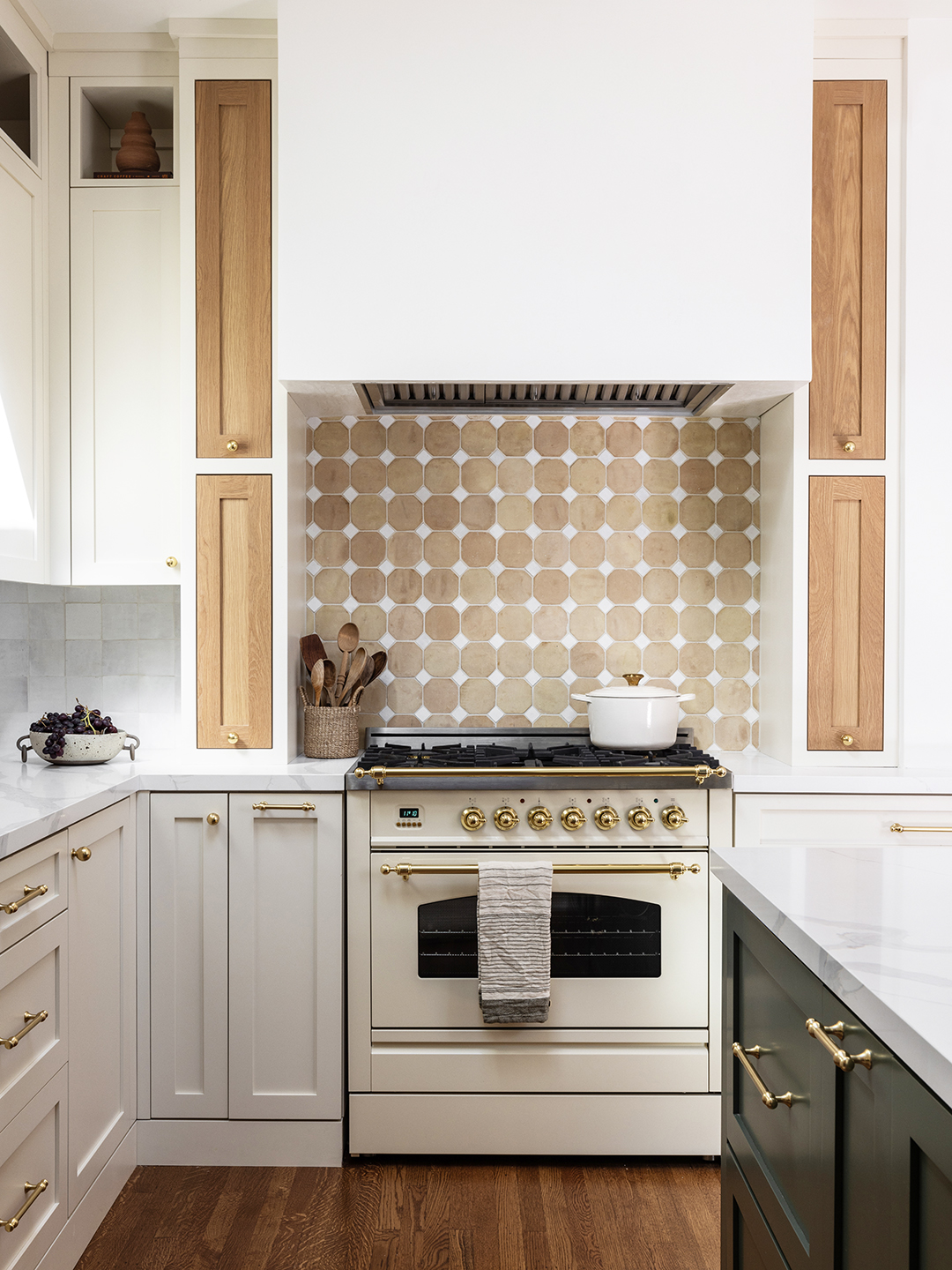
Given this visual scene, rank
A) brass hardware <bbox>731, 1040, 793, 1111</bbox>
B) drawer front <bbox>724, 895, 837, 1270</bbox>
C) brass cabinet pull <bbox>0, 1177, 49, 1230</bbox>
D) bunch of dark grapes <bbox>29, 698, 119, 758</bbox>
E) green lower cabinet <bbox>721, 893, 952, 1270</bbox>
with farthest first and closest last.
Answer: bunch of dark grapes <bbox>29, 698, 119, 758</bbox> → brass cabinet pull <bbox>0, 1177, 49, 1230</bbox> → brass hardware <bbox>731, 1040, 793, 1111</bbox> → drawer front <bbox>724, 895, 837, 1270</bbox> → green lower cabinet <bbox>721, 893, 952, 1270</bbox>

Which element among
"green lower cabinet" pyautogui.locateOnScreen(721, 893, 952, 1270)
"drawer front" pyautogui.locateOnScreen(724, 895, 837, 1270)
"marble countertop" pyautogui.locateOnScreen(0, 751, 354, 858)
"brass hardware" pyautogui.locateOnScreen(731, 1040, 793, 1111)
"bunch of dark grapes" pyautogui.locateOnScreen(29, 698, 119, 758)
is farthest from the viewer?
"bunch of dark grapes" pyautogui.locateOnScreen(29, 698, 119, 758)

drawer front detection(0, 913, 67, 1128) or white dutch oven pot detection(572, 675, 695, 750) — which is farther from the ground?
white dutch oven pot detection(572, 675, 695, 750)

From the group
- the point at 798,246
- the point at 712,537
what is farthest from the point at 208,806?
the point at 798,246

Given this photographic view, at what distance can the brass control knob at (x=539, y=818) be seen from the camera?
2188 millimetres

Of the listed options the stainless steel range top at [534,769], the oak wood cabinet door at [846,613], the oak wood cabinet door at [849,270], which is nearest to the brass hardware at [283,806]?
the stainless steel range top at [534,769]

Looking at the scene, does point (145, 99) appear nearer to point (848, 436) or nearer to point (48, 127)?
point (48, 127)

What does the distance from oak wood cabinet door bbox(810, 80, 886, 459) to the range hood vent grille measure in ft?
1.08

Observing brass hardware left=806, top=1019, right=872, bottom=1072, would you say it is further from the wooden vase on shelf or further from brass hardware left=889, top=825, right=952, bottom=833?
the wooden vase on shelf

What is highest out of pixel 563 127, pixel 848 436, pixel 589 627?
pixel 563 127

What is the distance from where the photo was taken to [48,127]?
239cm

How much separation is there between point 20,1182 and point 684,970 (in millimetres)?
1508

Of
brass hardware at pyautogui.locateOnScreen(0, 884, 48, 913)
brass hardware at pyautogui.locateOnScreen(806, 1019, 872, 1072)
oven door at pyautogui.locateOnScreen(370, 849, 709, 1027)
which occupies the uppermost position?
brass hardware at pyautogui.locateOnScreen(806, 1019, 872, 1072)

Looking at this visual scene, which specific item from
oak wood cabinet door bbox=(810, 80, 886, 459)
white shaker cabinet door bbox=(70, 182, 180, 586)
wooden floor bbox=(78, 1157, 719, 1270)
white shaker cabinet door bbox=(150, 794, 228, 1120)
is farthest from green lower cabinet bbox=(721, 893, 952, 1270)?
white shaker cabinet door bbox=(70, 182, 180, 586)

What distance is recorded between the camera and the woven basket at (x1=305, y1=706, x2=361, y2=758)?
7.94 ft
